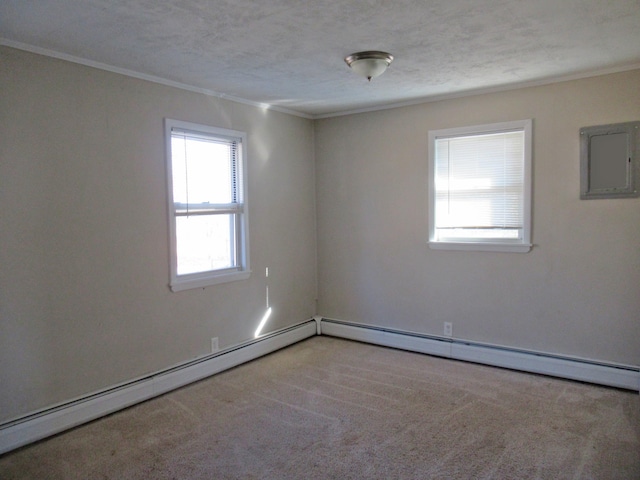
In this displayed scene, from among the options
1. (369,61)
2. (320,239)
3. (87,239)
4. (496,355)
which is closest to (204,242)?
(87,239)

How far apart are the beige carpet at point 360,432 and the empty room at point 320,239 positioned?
22 mm

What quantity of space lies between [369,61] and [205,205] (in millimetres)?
1858

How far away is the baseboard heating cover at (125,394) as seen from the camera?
291 centimetres

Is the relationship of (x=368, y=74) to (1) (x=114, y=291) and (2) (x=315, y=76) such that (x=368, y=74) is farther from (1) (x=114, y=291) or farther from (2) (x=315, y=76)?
(1) (x=114, y=291)

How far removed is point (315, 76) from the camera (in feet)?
11.9

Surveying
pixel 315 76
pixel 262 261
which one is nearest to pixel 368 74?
pixel 315 76

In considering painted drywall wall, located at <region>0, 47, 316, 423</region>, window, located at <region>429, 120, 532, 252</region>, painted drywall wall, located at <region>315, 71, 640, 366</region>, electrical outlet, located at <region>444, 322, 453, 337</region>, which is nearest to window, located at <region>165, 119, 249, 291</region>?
painted drywall wall, located at <region>0, 47, 316, 423</region>

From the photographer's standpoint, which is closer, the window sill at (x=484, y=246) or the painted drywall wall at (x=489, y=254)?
the painted drywall wall at (x=489, y=254)

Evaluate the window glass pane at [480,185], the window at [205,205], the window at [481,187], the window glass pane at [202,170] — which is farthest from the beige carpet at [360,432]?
the window glass pane at [202,170]

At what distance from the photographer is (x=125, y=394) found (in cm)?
344

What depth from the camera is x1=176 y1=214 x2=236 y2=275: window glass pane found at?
3.92m

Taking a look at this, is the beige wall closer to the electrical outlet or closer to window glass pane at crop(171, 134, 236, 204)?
the electrical outlet

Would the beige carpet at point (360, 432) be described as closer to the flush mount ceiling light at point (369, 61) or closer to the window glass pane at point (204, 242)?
the window glass pane at point (204, 242)

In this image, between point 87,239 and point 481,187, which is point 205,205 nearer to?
point 87,239
